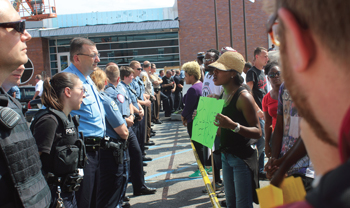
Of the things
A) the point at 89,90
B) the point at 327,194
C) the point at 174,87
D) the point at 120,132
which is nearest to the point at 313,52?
the point at 327,194

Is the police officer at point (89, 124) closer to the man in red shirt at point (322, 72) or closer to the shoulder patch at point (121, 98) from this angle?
the shoulder patch at point (121, 98)

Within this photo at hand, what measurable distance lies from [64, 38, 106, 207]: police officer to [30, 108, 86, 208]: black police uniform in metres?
0.46

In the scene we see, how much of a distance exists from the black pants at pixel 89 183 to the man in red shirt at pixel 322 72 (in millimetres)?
3093

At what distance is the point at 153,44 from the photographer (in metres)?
28.5

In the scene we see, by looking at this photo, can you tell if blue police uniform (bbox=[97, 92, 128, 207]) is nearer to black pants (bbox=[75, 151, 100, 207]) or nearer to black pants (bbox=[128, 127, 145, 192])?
black pants (bbox=[75, 151, 100, 207])

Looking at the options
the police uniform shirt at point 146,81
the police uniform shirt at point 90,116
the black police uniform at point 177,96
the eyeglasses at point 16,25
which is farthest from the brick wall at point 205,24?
the eyeglasses at point 16,25

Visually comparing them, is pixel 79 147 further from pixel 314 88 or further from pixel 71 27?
pixel 71 27

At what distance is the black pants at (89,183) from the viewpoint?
3.43m

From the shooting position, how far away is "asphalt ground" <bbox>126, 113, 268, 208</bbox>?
5.15 m

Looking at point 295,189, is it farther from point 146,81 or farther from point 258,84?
point 146,81

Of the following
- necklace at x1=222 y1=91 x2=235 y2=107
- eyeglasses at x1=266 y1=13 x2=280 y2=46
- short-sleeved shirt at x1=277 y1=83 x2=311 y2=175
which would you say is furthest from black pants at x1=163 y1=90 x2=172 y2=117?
eyeglasses at x1=266 y1=13 x2=280 y2=46

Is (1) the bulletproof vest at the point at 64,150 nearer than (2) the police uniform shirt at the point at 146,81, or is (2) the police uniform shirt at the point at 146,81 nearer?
(1) the bulletproof vest at the point at 64,150

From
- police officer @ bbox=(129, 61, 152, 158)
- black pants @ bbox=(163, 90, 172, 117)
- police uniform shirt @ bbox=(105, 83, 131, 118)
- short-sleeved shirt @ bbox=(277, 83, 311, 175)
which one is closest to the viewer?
short-sleeved shirt @ bbox=(277, 83, 311, 175)

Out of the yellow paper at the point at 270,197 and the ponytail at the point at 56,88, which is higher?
the ponytail at the point at 56,88
